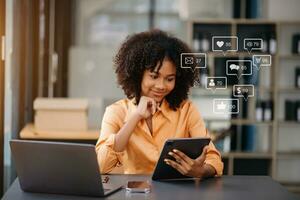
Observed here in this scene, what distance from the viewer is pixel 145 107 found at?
2318 millimetres

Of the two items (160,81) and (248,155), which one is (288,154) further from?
(160,81)

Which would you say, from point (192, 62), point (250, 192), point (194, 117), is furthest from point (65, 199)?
point (192, 62)

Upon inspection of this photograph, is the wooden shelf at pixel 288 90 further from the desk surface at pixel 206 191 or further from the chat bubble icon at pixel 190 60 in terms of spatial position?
the desk surface at pixel 206 191

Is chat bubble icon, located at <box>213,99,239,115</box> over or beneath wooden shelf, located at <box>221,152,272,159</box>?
over

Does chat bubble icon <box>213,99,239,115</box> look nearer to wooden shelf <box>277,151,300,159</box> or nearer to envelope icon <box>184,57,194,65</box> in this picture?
envelope icon <box>184,57,194,65</box>

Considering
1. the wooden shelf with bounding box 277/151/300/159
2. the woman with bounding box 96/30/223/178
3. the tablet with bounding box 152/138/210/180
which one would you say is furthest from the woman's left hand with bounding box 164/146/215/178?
the wooden shelf with bounding box 277/151/300/159

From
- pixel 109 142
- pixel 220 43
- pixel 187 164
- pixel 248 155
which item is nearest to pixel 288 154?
pixel 248 155

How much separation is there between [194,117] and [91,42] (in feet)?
11.8

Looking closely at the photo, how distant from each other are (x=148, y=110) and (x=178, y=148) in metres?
0.36

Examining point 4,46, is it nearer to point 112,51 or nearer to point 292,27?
point 112,51

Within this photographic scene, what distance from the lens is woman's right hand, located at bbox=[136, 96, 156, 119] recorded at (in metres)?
2.31

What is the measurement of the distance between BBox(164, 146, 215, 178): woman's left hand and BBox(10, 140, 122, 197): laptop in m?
0.20

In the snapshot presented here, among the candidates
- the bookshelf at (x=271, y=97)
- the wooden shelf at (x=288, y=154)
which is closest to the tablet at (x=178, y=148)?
the bookshelf at (x=271, y=97)

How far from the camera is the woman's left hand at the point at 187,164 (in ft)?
6.63
